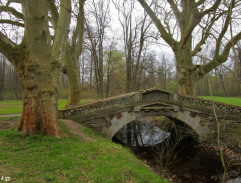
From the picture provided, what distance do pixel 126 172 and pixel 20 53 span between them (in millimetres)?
5024

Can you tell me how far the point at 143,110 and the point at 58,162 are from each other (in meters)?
6.06

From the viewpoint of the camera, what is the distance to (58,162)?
396cm

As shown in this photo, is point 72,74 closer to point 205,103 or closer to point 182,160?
point 182,160

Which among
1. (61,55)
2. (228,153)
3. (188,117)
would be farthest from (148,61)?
(61,55)

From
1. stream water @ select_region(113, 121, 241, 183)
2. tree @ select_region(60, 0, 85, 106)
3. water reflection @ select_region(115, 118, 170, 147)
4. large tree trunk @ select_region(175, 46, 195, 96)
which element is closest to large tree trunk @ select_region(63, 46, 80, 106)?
tree @ select_region(60, 0, 85, 106)

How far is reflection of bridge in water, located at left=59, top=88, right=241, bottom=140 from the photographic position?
820 cm

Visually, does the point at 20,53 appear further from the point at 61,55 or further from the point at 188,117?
the point at 188,117

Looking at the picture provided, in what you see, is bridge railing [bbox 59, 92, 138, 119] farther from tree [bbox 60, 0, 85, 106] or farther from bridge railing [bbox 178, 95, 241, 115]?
bridge railing [bbox 178, 95, 241, 115]

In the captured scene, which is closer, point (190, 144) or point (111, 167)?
point (111, 167)

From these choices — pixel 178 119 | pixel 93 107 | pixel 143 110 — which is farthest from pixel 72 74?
pixel 178 119

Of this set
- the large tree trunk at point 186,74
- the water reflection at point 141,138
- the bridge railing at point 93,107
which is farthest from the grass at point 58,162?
the large tree trunk at point 186,74

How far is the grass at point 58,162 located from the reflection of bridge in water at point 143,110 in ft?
9.41

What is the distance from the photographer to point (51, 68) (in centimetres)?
526

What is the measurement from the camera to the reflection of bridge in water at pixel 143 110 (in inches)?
323
